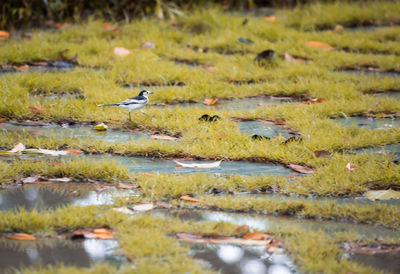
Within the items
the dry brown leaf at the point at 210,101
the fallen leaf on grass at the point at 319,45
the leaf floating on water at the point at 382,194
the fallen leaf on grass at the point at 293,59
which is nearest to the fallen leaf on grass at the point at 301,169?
the leaf floating on water at the point at 382,194

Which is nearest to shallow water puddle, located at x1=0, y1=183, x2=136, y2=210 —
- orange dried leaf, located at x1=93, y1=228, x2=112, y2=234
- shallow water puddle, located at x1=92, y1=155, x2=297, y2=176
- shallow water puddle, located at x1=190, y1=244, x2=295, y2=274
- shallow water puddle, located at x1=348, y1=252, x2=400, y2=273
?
orange dried leaf, located at x1=93, y1=228, x2=112, y2=234

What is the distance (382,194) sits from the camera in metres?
2.75

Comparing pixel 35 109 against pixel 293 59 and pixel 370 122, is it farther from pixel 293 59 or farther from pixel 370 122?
pixel 293 59

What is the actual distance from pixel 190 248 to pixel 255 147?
4.11ft

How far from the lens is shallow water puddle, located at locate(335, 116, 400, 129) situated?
3.82 metres

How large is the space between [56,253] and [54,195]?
589mm

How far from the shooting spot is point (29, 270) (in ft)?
6.45

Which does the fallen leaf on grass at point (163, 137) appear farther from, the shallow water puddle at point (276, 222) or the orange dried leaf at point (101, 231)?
the orange dried leaf at point (101, 231)

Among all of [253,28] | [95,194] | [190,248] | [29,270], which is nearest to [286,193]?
[190,248]

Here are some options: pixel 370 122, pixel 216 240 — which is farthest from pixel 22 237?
pixel 370 122

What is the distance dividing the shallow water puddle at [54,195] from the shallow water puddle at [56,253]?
1.06 ft

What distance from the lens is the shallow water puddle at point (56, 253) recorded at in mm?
2037

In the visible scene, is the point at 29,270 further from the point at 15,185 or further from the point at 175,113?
the point at 175,113

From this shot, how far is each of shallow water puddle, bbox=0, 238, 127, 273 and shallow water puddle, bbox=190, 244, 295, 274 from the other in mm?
344
